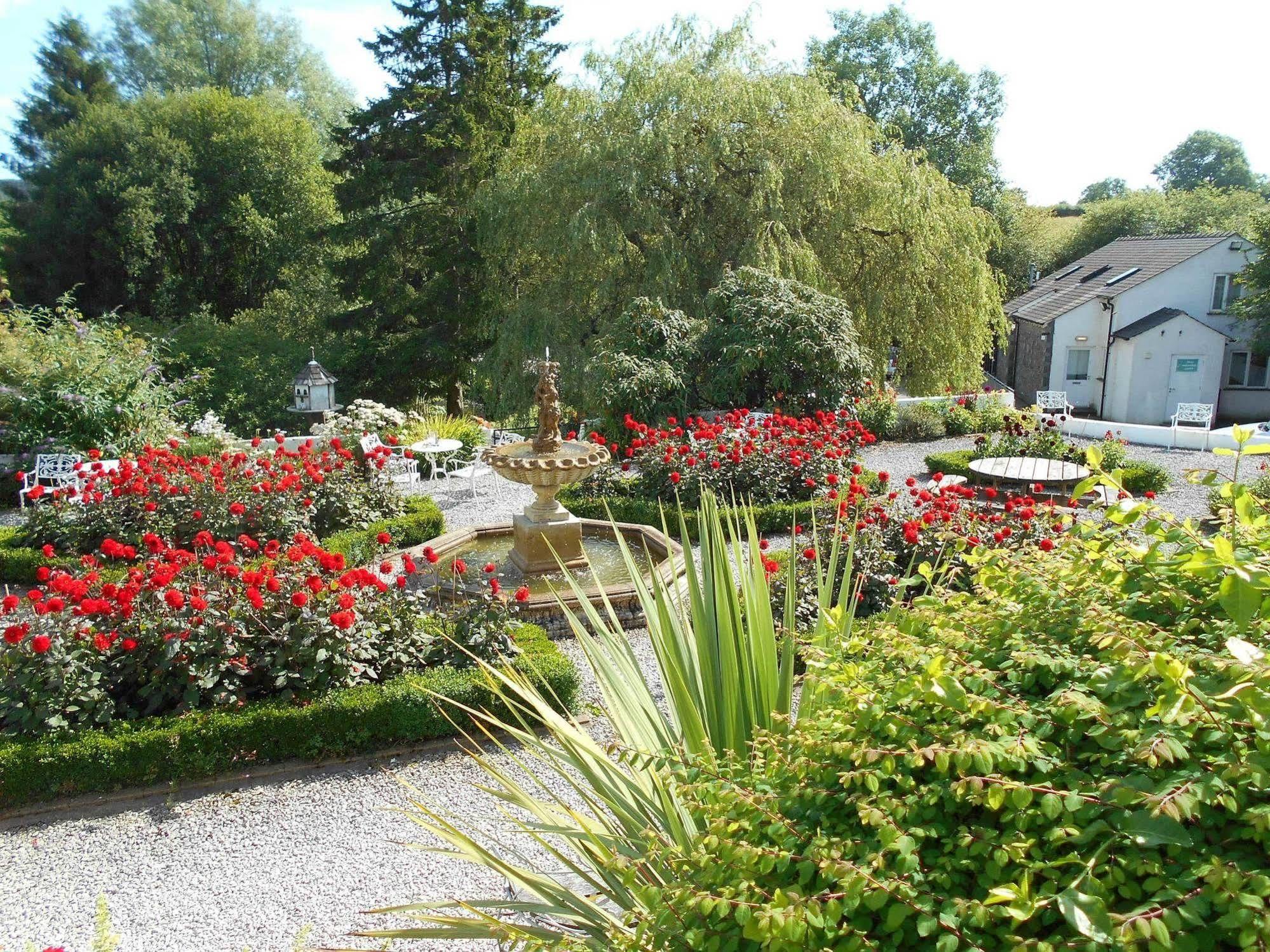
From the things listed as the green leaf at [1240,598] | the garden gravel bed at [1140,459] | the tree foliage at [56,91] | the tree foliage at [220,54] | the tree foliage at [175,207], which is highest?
the tree foliage at [220,54]

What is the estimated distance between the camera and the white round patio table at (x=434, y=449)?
1271 cm

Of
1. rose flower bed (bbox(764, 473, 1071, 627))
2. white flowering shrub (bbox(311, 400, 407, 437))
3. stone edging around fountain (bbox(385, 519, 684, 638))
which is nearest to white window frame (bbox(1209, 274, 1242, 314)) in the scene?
rose flower bed (bbox(764, 473, 1071, 627))

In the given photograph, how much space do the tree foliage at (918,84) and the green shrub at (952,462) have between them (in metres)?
25.1

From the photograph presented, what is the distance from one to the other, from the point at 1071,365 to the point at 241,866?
2598 centimetres

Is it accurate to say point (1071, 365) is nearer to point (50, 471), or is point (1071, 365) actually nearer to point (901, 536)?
point (901, 536)

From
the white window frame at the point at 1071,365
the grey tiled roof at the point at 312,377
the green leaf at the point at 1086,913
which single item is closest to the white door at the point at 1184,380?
the white window frame at the point at 1071,365

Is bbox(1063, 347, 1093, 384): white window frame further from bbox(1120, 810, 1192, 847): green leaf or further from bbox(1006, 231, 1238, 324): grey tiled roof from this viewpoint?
bbox(1120, 810, 1192, 847): green leaf

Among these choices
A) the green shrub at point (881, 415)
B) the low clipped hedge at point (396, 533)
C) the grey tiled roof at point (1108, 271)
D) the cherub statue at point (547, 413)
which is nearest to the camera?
the cherub statue at point (547, 413)

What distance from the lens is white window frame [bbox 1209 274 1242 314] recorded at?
24.2 metres

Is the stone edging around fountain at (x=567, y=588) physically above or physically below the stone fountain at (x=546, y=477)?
below

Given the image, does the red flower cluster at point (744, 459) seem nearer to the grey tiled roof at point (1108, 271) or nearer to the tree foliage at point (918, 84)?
the grey tiled roof at point (1108, 271)

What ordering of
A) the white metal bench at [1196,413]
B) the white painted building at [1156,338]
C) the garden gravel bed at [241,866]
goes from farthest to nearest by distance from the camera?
1. the white painted building at [1156,338]
2. the white metal bench at [1196,413]
3. the garden gravel bed at [241,866]

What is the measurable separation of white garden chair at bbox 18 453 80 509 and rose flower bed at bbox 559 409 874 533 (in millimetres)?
6658

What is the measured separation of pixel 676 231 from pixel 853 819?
15251 millimetres
